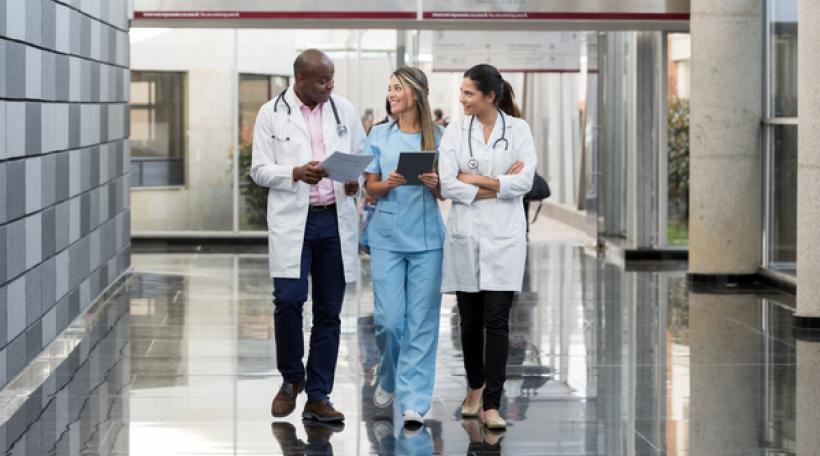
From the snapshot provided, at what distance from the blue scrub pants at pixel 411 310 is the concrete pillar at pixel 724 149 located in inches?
298

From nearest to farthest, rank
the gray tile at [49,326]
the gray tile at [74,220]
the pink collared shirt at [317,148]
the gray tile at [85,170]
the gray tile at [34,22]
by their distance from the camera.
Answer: the pink collared shirt at [317,148]
the gray tile at [34,22]
the gray tile at [49,326]
the gray tile at [74,220]
the gray tile at [85,170]

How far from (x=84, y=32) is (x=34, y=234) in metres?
2.88

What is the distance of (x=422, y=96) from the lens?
7.69m

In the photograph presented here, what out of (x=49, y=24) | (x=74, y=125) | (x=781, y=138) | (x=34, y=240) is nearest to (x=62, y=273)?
(x=74, y=125)

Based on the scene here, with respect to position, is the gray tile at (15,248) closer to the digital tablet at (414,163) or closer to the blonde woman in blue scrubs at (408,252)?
the blonde woman in blue scrubs at (408,252)

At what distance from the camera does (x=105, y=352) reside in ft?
33.1

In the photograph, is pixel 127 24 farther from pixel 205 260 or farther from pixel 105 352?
pixel 105 352

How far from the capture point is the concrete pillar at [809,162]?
1138 centimetres

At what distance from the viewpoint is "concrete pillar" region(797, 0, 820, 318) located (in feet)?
37.3

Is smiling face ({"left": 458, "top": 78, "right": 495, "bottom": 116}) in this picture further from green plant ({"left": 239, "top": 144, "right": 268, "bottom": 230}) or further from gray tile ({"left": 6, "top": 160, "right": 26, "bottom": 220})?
green plant ({"left": 239, "top": 144, "right": 268, "bottom": 230})

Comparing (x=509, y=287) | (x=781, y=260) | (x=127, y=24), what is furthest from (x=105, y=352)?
(x=781, y=260)

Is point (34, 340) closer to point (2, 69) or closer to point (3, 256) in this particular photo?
point (3, 256)

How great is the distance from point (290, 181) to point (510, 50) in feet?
42.2

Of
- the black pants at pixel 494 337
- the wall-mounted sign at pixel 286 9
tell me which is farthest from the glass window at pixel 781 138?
the black pants at pixel 494 337
